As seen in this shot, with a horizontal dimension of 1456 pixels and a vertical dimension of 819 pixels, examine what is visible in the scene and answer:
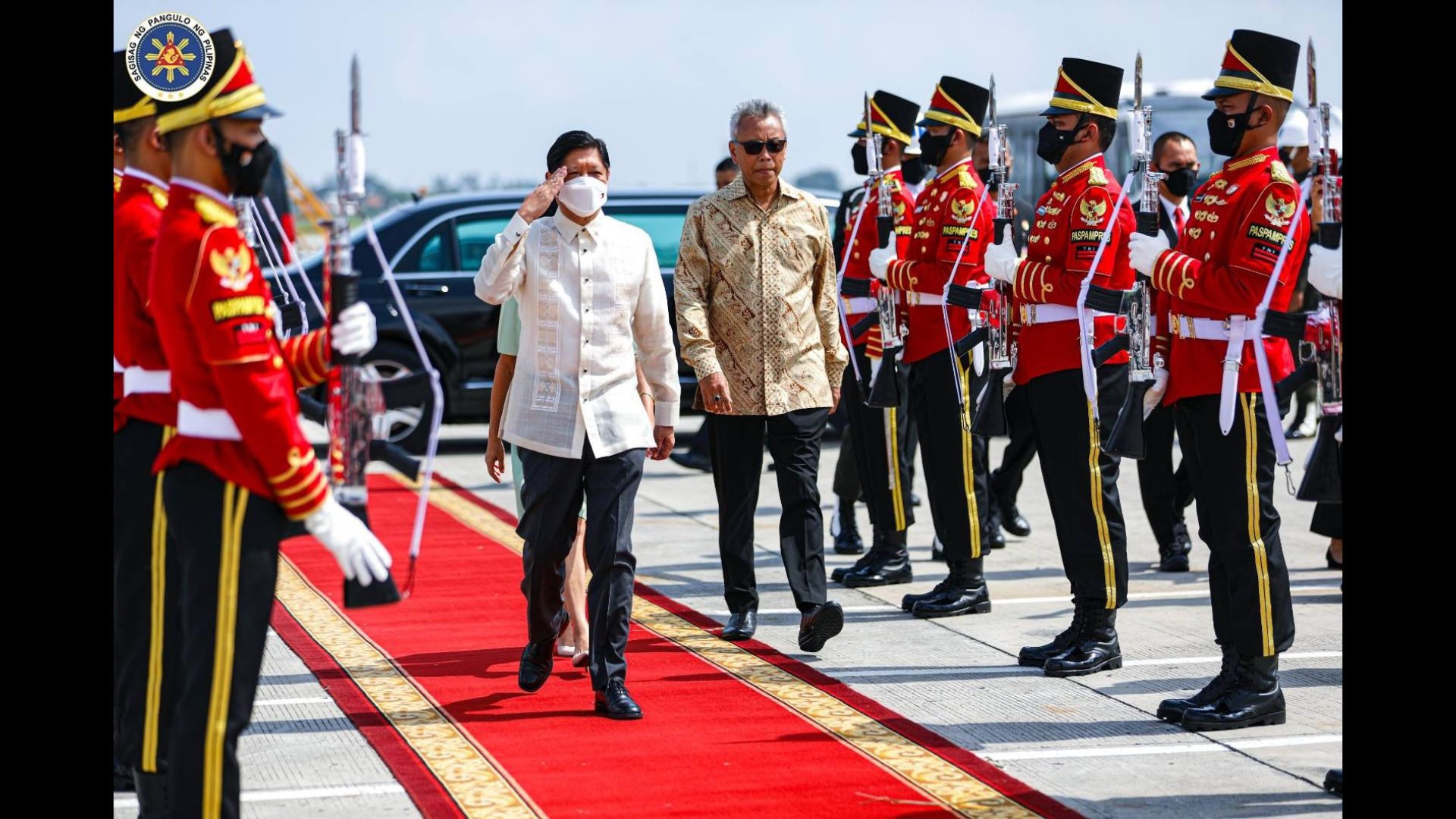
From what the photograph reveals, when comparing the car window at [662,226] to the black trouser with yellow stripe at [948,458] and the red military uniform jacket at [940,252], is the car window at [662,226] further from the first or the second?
the black trouser with yellow stripe at [948,458]

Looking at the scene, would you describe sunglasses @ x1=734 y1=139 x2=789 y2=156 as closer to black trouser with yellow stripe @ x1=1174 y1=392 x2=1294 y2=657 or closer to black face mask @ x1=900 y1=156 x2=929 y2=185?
black trouser with yellow stripe @ x1=1174 y1=392 x2=1294 y2=657

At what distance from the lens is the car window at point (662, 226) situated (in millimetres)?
13102

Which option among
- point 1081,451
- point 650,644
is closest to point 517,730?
point 650,644

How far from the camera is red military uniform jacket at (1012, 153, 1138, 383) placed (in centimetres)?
574

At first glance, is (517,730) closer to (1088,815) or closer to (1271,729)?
(1088,815)

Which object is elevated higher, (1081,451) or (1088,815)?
(1081,451)

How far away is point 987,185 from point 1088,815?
3.05 meters

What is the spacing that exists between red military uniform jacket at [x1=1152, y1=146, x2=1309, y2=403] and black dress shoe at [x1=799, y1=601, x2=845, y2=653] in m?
1.41

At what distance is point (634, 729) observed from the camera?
513 centimetres

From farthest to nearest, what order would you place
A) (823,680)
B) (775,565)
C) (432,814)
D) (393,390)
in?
(775,565), (823,680), (432,814), (393,390)

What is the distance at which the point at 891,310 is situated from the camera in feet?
23.1

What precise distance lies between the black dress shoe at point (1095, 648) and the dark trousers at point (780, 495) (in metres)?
0.85

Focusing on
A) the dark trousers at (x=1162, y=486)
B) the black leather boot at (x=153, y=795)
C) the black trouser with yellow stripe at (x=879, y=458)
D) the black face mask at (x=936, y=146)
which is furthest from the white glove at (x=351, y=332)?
the dark trousers at (x=1162, y=486)

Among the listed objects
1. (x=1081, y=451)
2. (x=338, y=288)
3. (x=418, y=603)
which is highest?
(x=338, y=288)
